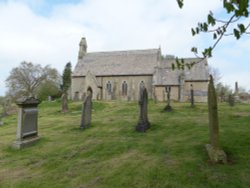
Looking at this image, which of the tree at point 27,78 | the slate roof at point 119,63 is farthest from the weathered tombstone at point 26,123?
the tree at point 27,78

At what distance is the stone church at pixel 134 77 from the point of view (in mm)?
31859

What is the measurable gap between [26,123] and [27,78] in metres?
38.1

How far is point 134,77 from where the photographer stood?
3519cm

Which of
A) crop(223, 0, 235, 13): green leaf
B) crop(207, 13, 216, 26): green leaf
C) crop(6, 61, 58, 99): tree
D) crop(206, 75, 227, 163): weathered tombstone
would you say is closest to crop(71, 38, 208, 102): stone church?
crop(6, 61, 58, 99): tree

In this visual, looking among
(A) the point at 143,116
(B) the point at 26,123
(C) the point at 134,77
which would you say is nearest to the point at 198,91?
(C) the point at 134,77

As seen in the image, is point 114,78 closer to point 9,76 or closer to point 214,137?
point 9,76

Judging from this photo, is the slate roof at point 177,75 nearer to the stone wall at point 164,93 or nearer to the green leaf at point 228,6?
the stone wall at point 164,93

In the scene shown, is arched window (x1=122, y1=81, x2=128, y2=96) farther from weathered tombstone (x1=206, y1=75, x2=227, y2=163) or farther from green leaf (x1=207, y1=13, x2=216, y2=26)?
green leaf (x1=207, y1=13, x2=216, y2=26)

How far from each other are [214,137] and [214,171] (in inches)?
42.7

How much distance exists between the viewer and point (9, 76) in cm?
4103

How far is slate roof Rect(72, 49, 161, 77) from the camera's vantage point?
35.7 meters

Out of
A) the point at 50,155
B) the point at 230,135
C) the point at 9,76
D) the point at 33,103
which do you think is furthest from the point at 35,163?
the point at 9,76

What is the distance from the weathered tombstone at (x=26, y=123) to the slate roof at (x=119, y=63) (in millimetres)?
26541

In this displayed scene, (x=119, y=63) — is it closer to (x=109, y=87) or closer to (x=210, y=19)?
(x=109, y=87)
